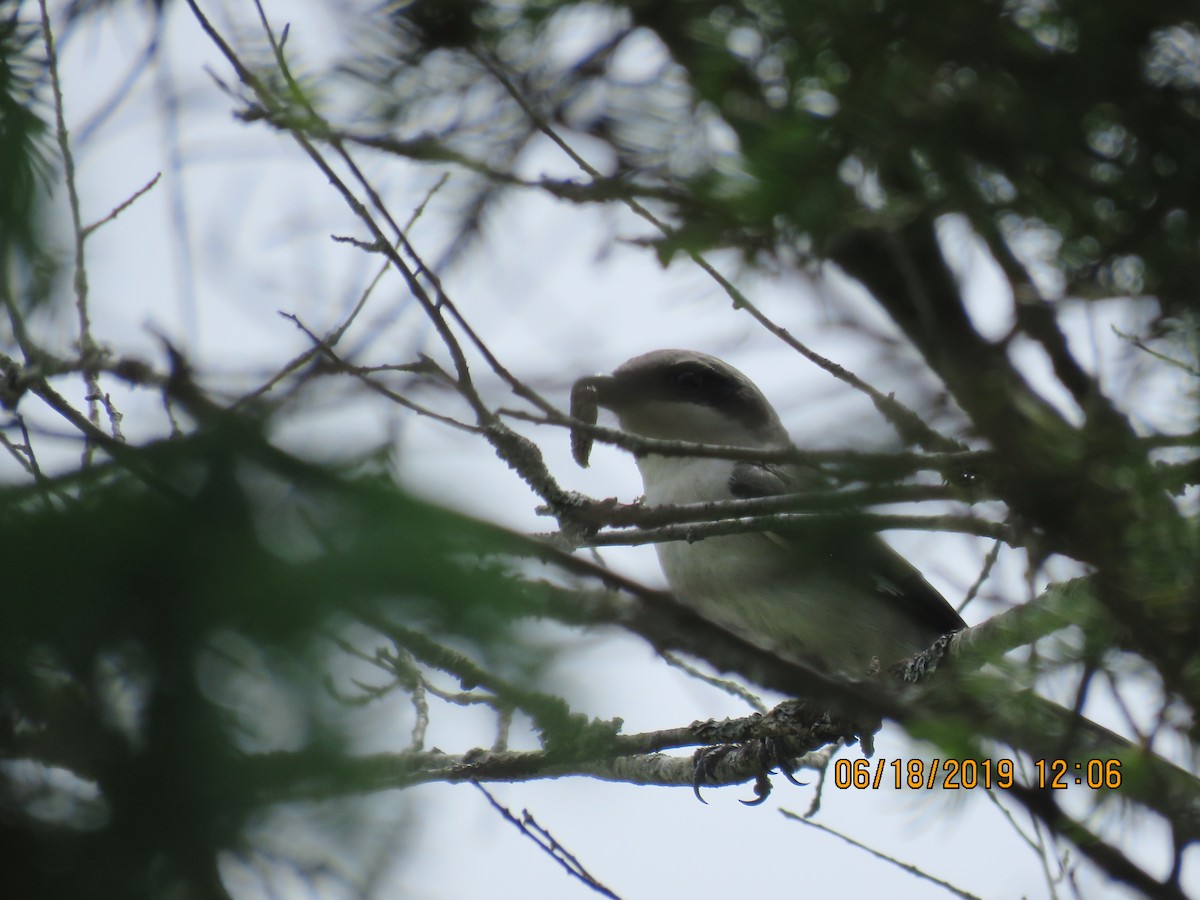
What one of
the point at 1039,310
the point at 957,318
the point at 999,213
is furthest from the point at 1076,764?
the point at 957,318

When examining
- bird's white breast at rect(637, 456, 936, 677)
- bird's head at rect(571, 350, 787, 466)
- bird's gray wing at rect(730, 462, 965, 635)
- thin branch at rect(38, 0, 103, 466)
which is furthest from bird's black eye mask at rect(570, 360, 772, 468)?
thin branch at rect(38, 0, 103, 466)

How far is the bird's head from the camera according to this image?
6.41m

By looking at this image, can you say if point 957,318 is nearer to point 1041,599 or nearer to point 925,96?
point 1041,599

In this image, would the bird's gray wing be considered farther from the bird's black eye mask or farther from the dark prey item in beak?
the dark prey item in beak

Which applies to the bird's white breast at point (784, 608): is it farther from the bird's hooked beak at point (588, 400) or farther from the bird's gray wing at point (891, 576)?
the bird's hooked beak at point (588, 400)

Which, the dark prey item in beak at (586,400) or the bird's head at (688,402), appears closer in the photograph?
the dark prey item in beak at (586,400)

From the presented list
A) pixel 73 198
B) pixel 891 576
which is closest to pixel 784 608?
pixel 891 576

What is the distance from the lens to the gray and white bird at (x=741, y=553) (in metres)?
5.48

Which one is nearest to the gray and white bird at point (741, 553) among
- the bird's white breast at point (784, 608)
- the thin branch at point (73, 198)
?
the bird's white breast at point (784, 608)

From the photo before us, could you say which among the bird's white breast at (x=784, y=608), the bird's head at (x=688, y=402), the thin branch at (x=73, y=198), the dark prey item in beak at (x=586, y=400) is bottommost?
the thin branch at (x=73, y=198)

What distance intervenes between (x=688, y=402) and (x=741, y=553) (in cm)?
129

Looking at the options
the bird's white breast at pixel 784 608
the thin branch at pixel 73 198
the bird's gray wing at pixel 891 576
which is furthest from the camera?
the bird's gray wing at pixel 891 576

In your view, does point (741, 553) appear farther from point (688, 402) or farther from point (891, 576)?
point (688, 402)

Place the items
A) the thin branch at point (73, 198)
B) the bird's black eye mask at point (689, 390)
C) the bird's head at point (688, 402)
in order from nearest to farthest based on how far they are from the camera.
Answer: the thin branch at point (73, 198) < the bird's black eye mask at point (689, 390) < the bird's head at point (688, 402)
